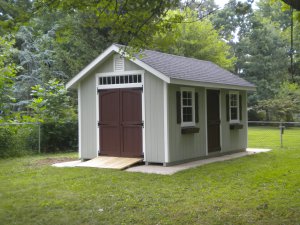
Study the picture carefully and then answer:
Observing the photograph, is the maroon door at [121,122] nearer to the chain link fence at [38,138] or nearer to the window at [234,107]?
the chain link fence at [38,138]

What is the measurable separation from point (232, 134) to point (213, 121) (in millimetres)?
1401

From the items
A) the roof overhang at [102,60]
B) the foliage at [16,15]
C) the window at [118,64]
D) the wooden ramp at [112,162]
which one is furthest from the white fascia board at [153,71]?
the foliage at [16,15]

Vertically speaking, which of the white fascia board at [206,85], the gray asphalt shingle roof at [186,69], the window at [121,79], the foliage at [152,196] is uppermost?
the gray asphalt shingle roof at [186,69]

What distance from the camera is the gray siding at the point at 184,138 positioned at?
10605 millimetres

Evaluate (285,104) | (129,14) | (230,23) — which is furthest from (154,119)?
(230,23)

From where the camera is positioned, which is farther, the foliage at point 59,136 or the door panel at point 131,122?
the foliage at point 59,136

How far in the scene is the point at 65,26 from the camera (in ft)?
21.0

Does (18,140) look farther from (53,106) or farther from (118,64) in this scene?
(118,64)

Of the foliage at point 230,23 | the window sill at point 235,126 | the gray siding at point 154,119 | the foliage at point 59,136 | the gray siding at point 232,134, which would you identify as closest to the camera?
the gray siding at point 154,119

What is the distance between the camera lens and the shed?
34.7 ft

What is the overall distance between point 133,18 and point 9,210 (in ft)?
12.0

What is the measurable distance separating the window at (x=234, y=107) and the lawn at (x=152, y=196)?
11.8 feet

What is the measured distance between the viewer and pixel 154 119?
34.9 ft

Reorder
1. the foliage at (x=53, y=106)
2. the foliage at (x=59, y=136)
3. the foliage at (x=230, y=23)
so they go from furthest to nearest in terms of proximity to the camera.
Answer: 1. the foliage at (x=230, y=23)
2. the foliage at (x=53, y=106)
3. the foliage at (x=59, y=136)
